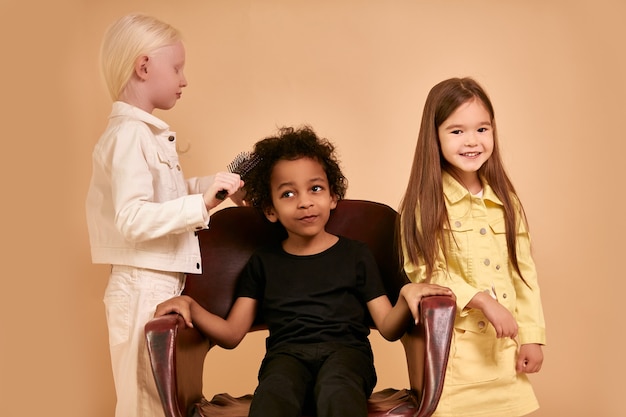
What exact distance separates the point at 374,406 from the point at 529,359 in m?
0.60

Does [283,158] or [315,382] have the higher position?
[283,158]

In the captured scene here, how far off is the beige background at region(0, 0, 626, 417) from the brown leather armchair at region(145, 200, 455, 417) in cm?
112

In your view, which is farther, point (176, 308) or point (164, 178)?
point (164, 178)

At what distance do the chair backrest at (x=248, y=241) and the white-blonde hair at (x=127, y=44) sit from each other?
Result: 2.09ft

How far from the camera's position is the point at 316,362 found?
9.82 ft

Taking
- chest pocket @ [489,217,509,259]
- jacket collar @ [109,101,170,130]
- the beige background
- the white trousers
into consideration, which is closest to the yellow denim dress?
chest pocket @ [489,217,509,259]

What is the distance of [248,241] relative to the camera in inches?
134

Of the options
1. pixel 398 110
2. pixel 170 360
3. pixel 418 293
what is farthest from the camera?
pixel 398 110

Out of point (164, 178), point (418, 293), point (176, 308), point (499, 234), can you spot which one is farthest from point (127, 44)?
point (499, 234)

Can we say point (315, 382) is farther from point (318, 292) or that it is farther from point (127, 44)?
point (127, 44)

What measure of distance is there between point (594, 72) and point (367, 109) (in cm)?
115

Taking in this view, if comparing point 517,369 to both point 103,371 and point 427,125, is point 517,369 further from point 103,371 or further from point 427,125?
point 103,371

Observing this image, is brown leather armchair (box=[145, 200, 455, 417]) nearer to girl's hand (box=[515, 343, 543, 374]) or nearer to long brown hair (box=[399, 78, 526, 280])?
long brown hair (box=[399, 78, 526, 280])

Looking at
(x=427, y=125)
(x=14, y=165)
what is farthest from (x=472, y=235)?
(x=14, y=165)
